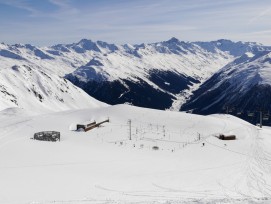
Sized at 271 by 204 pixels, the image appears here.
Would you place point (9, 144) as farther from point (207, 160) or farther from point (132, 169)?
point (207, 160)

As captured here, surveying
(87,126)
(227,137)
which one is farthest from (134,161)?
(87,126)

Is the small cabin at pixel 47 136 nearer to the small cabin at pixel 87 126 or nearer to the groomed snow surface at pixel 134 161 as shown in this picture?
the groomed snow surface at pixel 134 161

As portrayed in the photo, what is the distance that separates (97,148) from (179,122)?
3252 centimetres

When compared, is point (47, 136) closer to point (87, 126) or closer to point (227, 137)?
point (87, 126)

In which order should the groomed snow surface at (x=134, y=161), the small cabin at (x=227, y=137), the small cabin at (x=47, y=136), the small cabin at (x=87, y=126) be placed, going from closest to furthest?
the groomed snow surface at (x=134, y=161)
the small cabin at (x=47, y=136)
the small cabin at (x=227, y=137)
the small cabin at (x=87, y=126)

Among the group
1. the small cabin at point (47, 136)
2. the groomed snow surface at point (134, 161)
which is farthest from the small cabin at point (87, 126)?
the small cabin at point (47, 136)

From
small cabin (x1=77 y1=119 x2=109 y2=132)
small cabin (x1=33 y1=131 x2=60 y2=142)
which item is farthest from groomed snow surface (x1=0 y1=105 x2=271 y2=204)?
small cabin (x1=77 y1=119 x2=109 y2=132)

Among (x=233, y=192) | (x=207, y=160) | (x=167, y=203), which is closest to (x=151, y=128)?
(x=207, y=160)

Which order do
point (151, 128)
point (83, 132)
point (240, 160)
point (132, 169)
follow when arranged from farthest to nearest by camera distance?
point (151, 128) → point (83, 132) → point (240, 160) → point (132, 169)

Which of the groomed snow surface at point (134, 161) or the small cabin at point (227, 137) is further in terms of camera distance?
the small cabin at point (227, 137)

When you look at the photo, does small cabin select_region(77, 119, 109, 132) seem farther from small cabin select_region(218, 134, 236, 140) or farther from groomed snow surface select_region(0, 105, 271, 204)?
small cabin select_region(218, 134, 236, 140)

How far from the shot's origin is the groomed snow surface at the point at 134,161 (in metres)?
47.5

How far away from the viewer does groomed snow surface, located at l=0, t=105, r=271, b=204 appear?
4750 centimetres

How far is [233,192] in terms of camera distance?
5056 cm
